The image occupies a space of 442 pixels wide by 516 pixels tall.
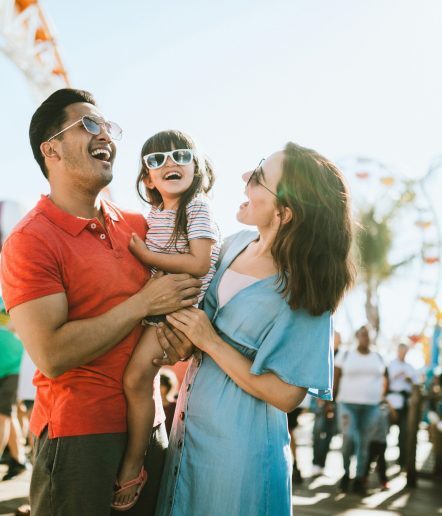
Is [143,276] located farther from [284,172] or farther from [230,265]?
[284,172]

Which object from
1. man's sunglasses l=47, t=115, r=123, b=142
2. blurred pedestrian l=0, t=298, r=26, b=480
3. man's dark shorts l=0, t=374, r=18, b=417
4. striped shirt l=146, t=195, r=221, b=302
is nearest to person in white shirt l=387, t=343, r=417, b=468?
blurred pedestrian l=0, t=298, r=26, b=480

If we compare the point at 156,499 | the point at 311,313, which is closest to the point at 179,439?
the point at 156,499

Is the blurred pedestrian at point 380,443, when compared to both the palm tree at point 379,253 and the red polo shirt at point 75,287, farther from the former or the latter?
the palm tree at point 379,253

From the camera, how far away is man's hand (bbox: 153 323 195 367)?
217cm

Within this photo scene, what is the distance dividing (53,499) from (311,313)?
105cm

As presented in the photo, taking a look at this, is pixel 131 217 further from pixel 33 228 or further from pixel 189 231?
pixel 33 228

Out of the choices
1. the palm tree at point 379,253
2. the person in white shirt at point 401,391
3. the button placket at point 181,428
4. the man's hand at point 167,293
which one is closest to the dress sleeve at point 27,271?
the man's hand at point 167,293

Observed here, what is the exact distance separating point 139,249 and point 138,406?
0.58 meters

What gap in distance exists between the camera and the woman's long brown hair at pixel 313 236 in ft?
6.84

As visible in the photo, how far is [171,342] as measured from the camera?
2.18 meters

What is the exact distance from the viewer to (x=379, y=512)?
5641 millimetres

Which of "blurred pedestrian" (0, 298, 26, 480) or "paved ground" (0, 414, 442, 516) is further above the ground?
"blurred pedestrian" (0, 298, 26, 480)

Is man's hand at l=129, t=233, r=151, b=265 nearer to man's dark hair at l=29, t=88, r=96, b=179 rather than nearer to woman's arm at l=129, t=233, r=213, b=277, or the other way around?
woman's arm at l=129, t=233, r=213, b=277

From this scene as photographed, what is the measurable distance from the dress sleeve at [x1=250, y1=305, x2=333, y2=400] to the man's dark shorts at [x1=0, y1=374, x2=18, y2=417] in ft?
13.9
